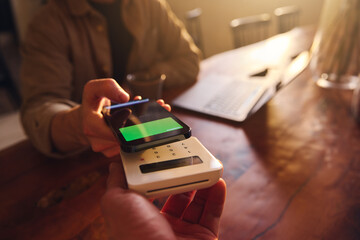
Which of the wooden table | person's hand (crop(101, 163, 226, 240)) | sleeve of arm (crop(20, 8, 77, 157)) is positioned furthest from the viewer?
sleeve of arm (crop(20, 8, 77, 157))

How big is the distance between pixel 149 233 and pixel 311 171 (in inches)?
13.2

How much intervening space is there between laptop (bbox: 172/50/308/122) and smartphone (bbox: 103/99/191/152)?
0.88ft

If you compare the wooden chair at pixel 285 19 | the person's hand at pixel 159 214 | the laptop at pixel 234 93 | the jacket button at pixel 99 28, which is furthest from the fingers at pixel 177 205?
the wooden chair at pixel 285 19

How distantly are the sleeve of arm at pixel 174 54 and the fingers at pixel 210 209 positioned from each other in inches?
21.8

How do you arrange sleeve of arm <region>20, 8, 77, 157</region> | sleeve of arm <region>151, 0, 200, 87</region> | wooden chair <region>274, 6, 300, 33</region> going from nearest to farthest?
sleeve of arm <region>20, 8, 77, 157</region> < sleeve of arm <region>151, 0, 200, 87</region> < wooden chair <region>274, 6, 300, 33</region>

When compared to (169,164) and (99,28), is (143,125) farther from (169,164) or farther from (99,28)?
(99,28)

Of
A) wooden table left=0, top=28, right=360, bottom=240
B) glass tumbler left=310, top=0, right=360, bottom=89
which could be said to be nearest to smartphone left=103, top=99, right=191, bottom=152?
wooden table left=0, top=28, right=360, bottom=240

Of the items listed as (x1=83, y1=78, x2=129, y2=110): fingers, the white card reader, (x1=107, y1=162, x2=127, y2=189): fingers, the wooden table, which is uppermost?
(x1=83, y1=78, x2=129, y2=110): fingers

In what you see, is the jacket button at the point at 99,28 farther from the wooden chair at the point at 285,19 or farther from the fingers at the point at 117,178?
the wooden chair at the point at 285,19

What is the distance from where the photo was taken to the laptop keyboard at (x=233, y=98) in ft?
2.23

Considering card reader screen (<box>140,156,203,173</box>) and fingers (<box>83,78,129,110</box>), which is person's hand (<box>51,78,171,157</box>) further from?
card reader screen (<box>140,156,203,173</box>)

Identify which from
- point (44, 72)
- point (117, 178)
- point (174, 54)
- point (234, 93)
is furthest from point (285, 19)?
point (117, 178)

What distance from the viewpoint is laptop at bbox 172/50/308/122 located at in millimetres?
673

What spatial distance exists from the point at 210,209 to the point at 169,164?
0.08m
